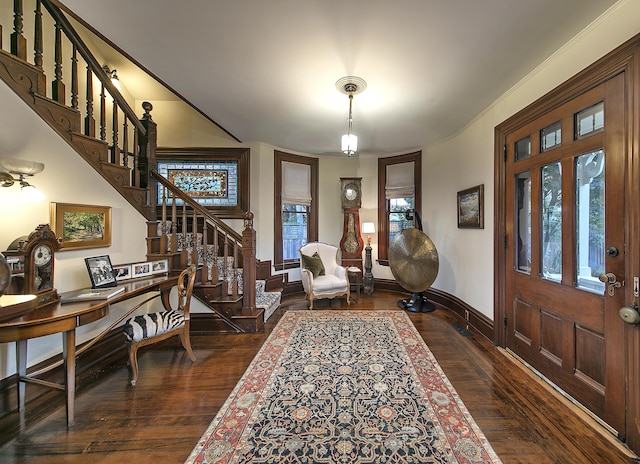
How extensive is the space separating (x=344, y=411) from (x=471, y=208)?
2674 millimetres

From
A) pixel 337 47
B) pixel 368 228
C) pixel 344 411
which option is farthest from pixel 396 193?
pixel 344 411

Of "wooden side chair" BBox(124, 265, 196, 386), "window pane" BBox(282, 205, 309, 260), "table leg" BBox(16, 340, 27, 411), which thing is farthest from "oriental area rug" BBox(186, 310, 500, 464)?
"window pane" BBox(282, 205, 309, 260)

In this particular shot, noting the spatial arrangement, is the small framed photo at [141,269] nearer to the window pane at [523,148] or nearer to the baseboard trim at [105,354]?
the baseboard trim at [105,354]

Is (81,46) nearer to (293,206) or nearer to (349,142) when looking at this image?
(349,142)

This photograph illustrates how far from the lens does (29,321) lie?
54.9 inches

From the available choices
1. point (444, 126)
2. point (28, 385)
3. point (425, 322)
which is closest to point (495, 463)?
point (425, 322)

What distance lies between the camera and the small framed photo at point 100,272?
79.0 inches

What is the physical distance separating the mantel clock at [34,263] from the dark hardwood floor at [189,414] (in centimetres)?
79

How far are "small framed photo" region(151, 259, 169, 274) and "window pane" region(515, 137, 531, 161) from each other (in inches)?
145

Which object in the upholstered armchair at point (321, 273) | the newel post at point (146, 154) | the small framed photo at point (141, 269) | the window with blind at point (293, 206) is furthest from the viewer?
the window with blind at point (293, 206)

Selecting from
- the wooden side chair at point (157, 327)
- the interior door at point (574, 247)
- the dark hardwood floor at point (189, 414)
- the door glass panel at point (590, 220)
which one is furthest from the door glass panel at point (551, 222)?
the wooden side chair at point (157, 327)

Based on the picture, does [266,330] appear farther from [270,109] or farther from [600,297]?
[600,297]

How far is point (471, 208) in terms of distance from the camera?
3.09 metres

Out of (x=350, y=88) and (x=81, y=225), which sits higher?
(x=350, y=88)
